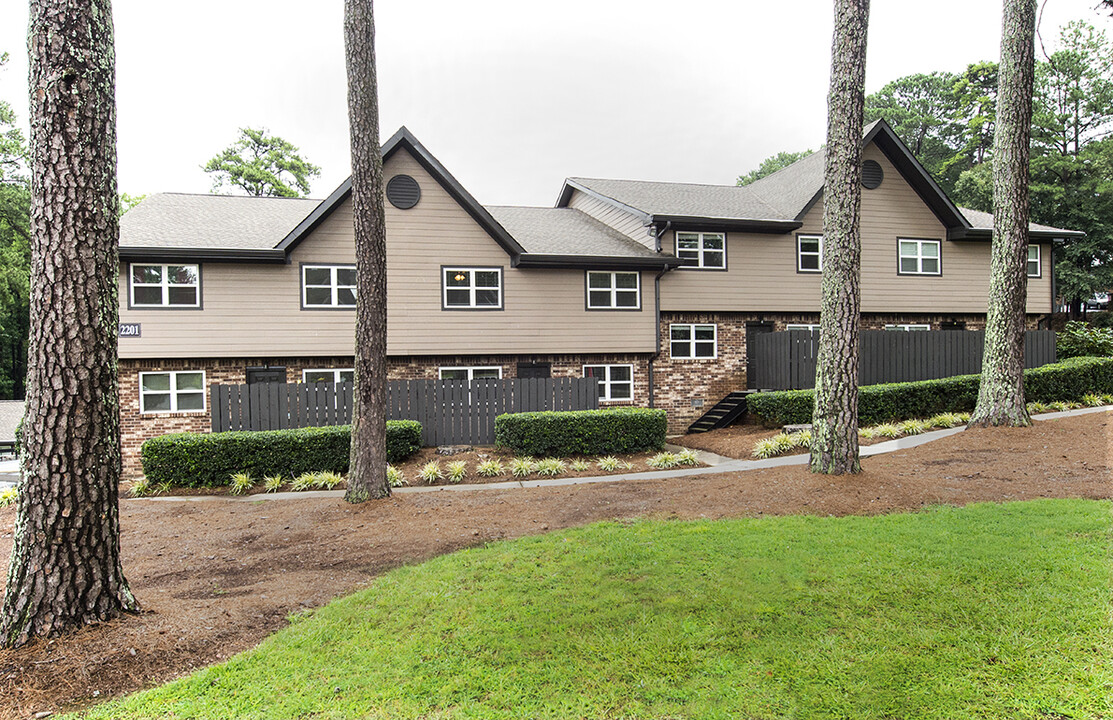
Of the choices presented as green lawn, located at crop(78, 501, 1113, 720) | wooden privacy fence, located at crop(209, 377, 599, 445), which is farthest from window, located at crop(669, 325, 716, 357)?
green lawn, located at crop(78, 501, 1113, 720)

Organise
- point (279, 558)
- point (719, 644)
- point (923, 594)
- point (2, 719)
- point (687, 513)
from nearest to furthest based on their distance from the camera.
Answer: point (2, 719) < point (719, 644) < point (923, 594) < point (279, 558) < point (687, 513)

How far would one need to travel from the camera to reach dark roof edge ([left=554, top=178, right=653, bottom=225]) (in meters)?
18.8

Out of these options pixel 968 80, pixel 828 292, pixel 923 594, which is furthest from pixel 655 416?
pixel 968 80

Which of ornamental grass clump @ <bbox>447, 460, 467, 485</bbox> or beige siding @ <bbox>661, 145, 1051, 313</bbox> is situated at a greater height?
beige siding @ <bbox>661, 145, 1051, 313</bbox>

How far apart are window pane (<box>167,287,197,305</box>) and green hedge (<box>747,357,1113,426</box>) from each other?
1431 cm

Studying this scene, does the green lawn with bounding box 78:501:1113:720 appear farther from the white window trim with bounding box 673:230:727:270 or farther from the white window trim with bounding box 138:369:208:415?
the white window trim with bounding box 673:230:727:270

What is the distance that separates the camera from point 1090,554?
5.00 m

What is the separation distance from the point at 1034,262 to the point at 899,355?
9157mm

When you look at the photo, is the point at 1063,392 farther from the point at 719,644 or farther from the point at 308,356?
the point at 308,356

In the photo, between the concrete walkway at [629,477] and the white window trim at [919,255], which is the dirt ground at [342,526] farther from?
the white window trim at [919,255]

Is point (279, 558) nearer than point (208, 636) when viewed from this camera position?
No

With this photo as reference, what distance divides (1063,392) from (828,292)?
10524 millimetres

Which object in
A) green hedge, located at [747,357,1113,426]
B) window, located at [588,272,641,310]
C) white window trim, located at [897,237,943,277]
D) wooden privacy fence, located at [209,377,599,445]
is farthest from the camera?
white window trim, located at [897,237,943,277]

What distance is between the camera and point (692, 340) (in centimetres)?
1912
